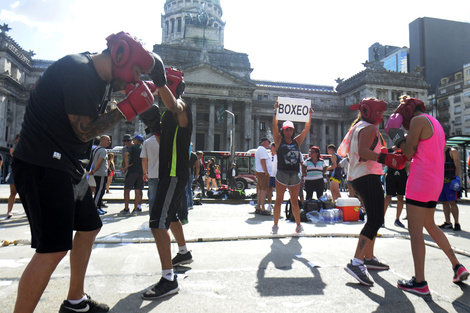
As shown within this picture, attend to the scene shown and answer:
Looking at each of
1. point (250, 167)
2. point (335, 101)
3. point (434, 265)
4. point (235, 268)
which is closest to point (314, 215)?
point (434, 265)

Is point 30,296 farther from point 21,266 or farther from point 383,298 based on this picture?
point 383,298

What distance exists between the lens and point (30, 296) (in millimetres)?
1780

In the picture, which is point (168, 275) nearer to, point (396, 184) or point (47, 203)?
point (47, 203)

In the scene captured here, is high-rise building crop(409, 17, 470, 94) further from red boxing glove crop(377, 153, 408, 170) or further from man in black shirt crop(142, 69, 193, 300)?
man in black shirt crop(142, 69, 193, 300)

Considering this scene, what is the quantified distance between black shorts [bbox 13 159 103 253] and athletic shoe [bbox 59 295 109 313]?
57 cm

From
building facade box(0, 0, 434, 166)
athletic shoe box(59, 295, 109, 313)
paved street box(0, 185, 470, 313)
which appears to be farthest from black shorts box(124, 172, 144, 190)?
building facade box(0, 0, 434, 166)

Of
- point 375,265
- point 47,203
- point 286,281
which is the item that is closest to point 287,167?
point 375,265

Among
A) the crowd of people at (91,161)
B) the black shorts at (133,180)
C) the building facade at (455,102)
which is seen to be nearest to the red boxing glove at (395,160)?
the crowd of people at (91,161)

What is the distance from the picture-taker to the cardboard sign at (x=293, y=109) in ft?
21.3

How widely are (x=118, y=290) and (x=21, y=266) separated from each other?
54.2 inches

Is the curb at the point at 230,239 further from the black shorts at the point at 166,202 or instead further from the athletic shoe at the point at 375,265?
the black shorts at the point at 166,202

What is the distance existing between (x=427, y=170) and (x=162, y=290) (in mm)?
2603

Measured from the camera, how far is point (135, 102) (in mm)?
2059

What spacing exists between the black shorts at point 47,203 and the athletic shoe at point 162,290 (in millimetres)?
841
